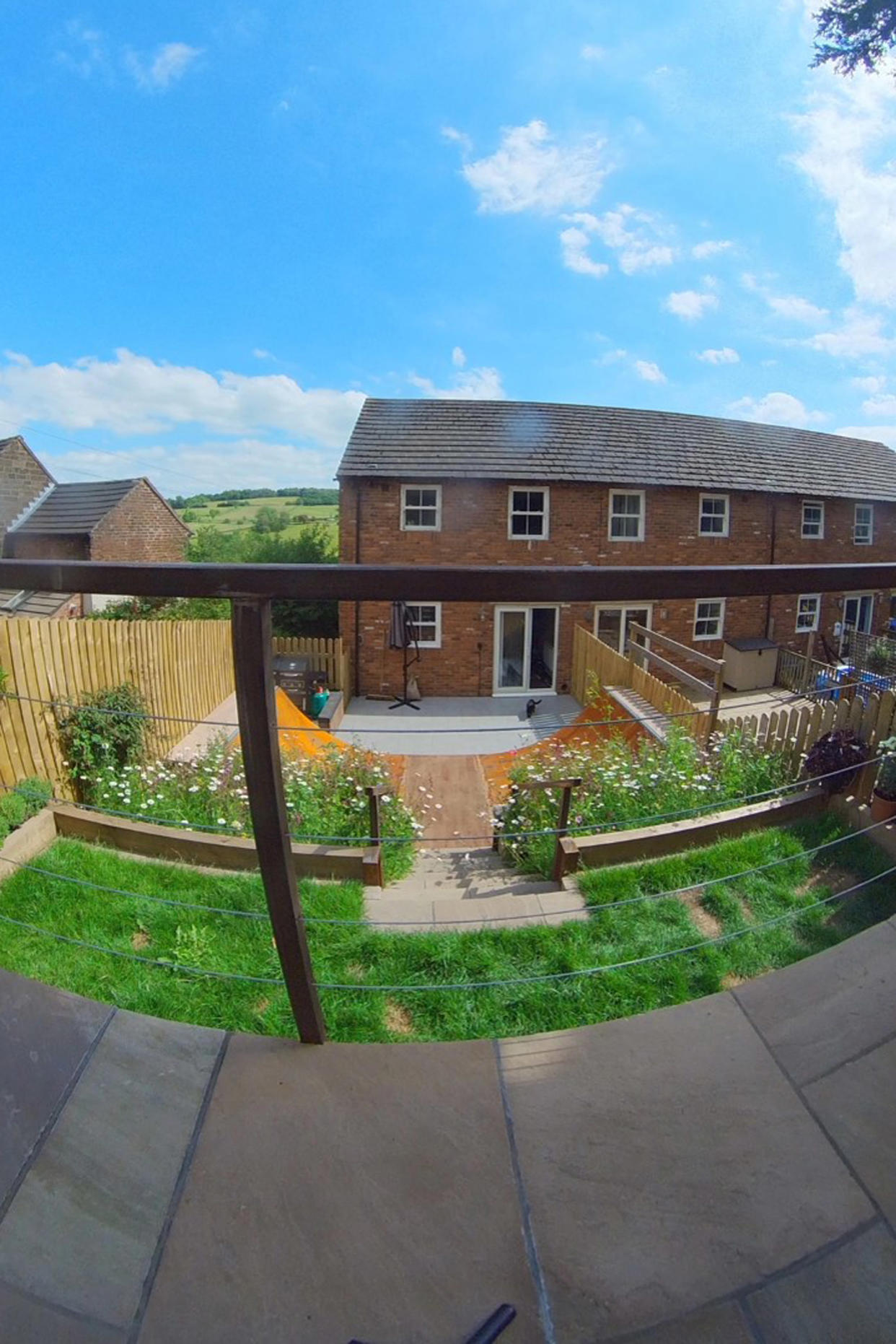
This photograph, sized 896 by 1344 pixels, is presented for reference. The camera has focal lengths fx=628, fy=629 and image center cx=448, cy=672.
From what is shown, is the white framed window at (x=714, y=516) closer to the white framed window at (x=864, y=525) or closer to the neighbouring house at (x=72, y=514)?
the white framed window at (x=864, y=525)

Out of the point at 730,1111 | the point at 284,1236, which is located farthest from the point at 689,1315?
the point at 284,1236

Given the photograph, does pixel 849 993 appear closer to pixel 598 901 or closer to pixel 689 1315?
pixel 689 1315

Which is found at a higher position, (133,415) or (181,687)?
(133,415)

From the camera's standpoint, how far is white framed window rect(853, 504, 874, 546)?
14781 millimetres

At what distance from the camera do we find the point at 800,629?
13711 millimetres

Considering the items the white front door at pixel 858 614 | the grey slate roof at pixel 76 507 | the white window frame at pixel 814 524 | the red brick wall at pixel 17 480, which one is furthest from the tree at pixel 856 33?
the red brick wall at pixel 17 480

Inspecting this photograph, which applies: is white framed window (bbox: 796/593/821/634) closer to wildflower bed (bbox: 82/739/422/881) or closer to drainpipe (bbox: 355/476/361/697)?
drainpipe (bbox: 355/476/361/697)

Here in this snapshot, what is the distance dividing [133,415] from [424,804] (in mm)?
43591

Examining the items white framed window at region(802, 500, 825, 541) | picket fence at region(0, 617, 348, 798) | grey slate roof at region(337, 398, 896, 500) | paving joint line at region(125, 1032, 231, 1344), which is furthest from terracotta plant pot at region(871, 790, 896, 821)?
white framed window at region(802, 500, 825, 541)

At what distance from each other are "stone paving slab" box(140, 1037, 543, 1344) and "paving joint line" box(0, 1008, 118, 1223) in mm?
245

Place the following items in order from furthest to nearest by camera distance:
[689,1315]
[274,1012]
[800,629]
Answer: [800,629], [274,1012], [689,1315]

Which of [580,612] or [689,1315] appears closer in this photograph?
[689,1315]

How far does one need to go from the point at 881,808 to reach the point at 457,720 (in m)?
7.39

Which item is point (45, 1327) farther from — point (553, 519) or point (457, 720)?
point (553, 519)
